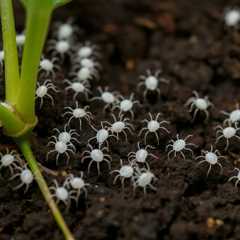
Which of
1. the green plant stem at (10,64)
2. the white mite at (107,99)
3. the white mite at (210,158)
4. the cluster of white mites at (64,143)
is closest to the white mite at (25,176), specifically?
the cluster of white mites at (64,143)

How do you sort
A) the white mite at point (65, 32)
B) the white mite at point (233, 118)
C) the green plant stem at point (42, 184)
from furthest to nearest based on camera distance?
the white mite at point (65, 32) → the white mite at point (233, 118) → the green plant stem at point (42, 184)

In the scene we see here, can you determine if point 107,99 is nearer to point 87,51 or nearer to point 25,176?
point 87,51

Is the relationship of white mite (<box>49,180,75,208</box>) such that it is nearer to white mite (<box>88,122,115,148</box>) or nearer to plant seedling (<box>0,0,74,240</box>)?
plant seedling (<box>0,0,74,240</box>)

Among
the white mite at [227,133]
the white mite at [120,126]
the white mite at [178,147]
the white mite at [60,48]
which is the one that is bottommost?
the white mite at [227,133]

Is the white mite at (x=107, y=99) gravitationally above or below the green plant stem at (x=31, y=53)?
below

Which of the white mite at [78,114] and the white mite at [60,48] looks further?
the white mite at [60,48]

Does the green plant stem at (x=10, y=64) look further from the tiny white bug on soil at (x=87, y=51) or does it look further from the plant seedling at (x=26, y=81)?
the tiny white bug on soil at (x=87, y=51)

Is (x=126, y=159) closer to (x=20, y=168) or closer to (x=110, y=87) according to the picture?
(x=20, y=168)

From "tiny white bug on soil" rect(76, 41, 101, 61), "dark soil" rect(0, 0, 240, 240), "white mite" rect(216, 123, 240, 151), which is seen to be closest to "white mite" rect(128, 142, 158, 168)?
"dark soil" rect(0, 0, 240, 240)
